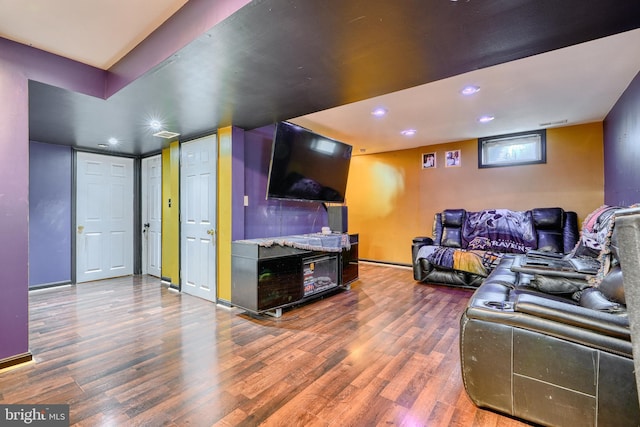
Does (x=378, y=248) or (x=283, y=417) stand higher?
(x=378, y=248)

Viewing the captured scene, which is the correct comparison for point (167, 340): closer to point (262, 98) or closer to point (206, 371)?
point (206, 371)

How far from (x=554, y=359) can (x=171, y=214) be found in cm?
448

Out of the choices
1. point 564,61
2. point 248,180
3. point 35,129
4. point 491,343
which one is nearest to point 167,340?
point 248,180

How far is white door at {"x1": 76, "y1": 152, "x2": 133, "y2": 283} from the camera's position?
4.44 metres

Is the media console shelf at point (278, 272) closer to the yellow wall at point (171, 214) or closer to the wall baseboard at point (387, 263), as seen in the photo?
the yellow wall at point (171, 214)

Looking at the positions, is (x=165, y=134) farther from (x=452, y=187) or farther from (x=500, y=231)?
(x=500, y=231)

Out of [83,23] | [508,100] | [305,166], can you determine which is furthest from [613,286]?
[83,23]

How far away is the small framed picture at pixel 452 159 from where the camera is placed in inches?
199

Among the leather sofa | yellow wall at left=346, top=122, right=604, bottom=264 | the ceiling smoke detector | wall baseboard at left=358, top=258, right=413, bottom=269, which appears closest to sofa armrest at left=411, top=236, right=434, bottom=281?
the leather sofa

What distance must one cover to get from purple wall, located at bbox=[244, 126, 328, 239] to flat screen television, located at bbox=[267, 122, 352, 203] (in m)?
0.37

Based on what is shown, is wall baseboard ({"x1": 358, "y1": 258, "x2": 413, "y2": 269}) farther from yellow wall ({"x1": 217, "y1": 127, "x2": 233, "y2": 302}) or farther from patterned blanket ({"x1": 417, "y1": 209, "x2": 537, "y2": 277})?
yellow wall ({"x1": 217, "y1": 127, "x2": 233, "y2": 302})

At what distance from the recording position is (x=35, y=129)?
11.3 ft

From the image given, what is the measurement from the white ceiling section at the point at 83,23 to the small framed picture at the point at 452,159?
469cm

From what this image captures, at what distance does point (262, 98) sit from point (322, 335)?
2.21 m
